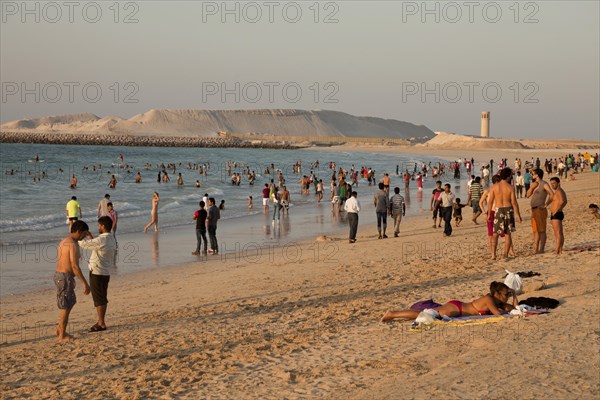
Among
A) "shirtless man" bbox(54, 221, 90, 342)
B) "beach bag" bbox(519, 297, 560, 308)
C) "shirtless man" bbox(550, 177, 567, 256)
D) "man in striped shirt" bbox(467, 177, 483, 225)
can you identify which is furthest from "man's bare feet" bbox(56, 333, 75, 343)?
"man in striped shirt" bbox(467, 177, 483, 225)

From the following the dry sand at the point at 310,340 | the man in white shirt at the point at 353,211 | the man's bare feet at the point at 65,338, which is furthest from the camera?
the man in white shirt at the point at 353,211

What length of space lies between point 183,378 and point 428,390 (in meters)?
2.43

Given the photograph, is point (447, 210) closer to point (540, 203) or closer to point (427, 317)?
point (540, 203)

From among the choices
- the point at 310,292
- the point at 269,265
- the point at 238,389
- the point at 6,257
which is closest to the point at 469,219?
the point at 269,265

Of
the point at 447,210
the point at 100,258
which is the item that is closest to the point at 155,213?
the point at 447,210

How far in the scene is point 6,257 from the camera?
16188mm

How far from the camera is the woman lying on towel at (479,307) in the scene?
8.23 metres

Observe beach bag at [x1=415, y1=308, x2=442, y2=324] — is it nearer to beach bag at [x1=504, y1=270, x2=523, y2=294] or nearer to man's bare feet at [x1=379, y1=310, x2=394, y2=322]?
man's bare feet at [x1=379, y1=310, x2=394, y2=322]

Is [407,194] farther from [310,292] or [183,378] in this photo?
[183,378]

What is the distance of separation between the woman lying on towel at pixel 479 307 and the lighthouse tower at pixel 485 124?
166368 millimetres

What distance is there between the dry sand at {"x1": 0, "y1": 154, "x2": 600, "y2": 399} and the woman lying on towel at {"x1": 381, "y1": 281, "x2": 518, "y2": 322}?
0.66 ft

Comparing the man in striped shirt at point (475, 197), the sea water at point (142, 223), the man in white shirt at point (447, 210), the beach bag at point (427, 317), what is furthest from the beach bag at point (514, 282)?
the man in striped shirt at point (475, 197)

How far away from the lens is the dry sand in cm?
616

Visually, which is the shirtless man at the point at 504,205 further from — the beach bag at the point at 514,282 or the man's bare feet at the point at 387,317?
the man's bare feet at the point at 387,317
